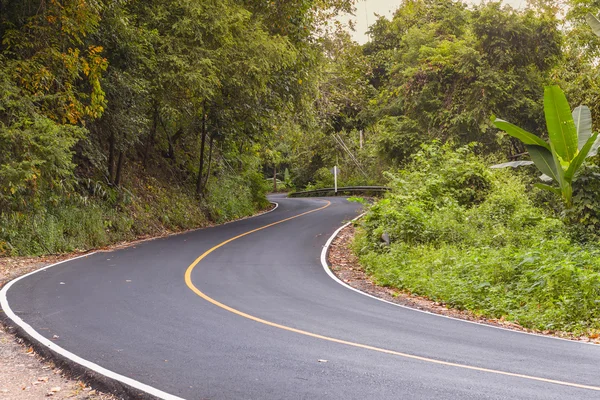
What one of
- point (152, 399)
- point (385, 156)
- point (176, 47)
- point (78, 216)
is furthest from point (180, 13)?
point (152, 399)

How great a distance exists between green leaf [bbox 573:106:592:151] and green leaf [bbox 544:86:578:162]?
0.49m

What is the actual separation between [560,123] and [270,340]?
837 cm

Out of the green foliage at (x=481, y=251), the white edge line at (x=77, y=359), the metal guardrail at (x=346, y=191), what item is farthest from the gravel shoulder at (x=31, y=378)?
the metal guardrail at (x=346, y=191)

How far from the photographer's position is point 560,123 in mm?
12211

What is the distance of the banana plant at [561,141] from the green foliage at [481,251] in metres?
1.30

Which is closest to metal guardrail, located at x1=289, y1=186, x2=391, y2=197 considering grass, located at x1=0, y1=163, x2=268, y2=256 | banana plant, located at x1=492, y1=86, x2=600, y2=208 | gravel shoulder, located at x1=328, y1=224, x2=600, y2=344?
grass, located at x1=0, y1=163, x2=268, y2=256

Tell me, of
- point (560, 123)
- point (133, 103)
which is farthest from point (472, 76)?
point (133, 103)

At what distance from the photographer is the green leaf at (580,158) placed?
464 inches

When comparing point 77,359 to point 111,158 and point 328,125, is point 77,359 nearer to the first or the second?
point 111,158

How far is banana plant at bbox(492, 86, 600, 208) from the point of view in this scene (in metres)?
12.0

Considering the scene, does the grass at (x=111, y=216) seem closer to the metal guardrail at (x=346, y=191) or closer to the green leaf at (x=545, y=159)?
the metal guardrail at (x=346, y=191)

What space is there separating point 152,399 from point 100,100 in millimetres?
12423

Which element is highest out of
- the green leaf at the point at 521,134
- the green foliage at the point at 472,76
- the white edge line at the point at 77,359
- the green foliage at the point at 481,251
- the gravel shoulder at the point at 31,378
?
the green foliage at the point at 472,76

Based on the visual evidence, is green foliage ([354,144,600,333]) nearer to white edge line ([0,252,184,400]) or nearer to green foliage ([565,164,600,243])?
green foliage ([565,164,600,243])
